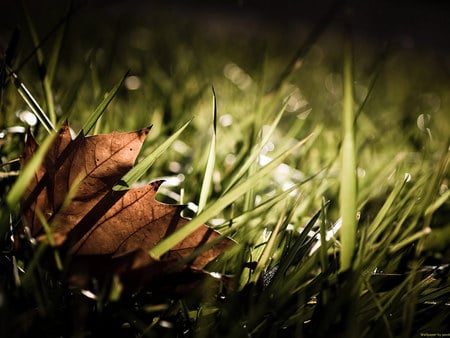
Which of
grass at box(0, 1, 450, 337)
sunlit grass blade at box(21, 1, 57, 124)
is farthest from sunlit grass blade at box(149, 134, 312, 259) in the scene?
sunlit grass blade at box(21, 1, 57, 124)

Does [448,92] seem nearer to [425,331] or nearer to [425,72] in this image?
[425,72]

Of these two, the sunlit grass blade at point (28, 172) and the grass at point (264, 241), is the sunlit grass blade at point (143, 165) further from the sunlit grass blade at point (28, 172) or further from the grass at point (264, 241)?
the sunlit grass blade at point (28, 172)

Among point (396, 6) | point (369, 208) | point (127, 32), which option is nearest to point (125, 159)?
point (369, 208)

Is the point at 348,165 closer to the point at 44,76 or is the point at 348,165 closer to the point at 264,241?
the point at 264,241

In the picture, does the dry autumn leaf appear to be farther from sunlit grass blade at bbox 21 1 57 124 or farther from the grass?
sunlit grass blade at bbox 21 1 57 124

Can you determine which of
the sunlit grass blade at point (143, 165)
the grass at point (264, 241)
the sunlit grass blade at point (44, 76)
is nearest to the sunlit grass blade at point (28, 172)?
the grass at point (264, 241)

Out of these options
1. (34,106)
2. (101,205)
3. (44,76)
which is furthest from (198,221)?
(44,76)
